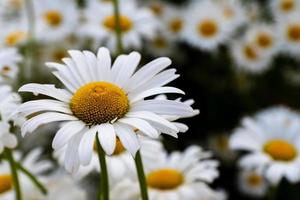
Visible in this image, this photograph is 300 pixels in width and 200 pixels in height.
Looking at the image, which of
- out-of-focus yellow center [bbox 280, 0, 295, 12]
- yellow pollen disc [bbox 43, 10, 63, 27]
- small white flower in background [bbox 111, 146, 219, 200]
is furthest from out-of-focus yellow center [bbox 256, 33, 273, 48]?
small white flower in background [bbox 111, 146, 219, 200]

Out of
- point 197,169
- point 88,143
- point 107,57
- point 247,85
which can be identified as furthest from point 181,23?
point 88,143

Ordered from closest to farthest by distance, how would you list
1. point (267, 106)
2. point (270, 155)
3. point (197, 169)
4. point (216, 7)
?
point (197, 169)
point (270, 155)
point (267, 106)
point (216, 7)

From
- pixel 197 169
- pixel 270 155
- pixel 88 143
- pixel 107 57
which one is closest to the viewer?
pixel 88 143

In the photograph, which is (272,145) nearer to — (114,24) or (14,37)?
(114,24)

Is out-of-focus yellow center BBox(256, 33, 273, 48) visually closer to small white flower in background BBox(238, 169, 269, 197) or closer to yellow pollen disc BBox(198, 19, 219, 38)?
yellow pollen disc BBox(198, 19, 219, 38)

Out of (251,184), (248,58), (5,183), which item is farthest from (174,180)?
(248,58)

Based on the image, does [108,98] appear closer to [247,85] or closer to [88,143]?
[88,143]

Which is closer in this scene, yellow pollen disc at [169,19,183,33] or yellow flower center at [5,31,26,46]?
yellow flower center at [5,31,26,46]

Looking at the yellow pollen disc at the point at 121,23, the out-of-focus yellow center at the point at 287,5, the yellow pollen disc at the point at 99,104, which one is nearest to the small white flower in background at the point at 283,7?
the out-of-focus yellow center at the point at 287,5
